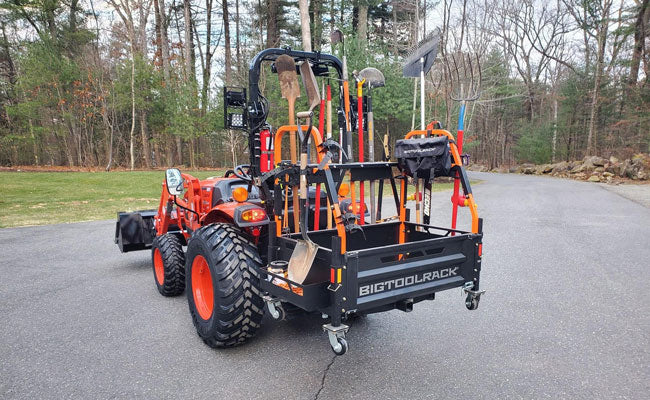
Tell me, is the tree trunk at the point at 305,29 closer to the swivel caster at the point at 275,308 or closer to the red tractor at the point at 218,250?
the red tractor at the point at 218,250

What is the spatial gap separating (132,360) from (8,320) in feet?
5.87

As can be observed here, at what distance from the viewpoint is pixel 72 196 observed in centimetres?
1448

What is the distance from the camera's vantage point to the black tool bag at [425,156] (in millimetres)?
3055

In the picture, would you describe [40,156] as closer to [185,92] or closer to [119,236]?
[185,92]

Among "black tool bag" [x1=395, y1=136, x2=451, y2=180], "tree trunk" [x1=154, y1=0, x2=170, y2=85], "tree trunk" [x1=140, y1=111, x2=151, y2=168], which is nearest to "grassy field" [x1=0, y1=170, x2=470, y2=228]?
"tree trunk" [x1=140, y1=111, x2=151, y2=168]

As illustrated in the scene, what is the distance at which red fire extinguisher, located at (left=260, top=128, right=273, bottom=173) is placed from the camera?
3754mm

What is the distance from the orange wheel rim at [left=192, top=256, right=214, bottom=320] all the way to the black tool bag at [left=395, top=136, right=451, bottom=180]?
6.10 feet

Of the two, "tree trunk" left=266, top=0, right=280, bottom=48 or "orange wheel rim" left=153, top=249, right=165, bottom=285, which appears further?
"tree trunk" left=266, top=0, right=280, bottom=48

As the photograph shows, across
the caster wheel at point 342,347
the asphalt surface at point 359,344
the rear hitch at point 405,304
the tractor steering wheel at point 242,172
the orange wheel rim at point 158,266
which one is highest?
the tractor steering wheel at point 242,172

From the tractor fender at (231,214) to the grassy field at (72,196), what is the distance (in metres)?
5.01

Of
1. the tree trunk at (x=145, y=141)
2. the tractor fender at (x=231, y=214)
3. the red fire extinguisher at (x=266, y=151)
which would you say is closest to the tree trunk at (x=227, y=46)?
the tree trunk at (x=145, y=141)

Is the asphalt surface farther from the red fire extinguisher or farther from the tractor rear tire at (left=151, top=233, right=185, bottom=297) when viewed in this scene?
the red fire extinguisher

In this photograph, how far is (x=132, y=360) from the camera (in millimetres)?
3207

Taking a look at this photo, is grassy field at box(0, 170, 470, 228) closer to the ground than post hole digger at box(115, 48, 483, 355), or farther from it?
closer to the ground
